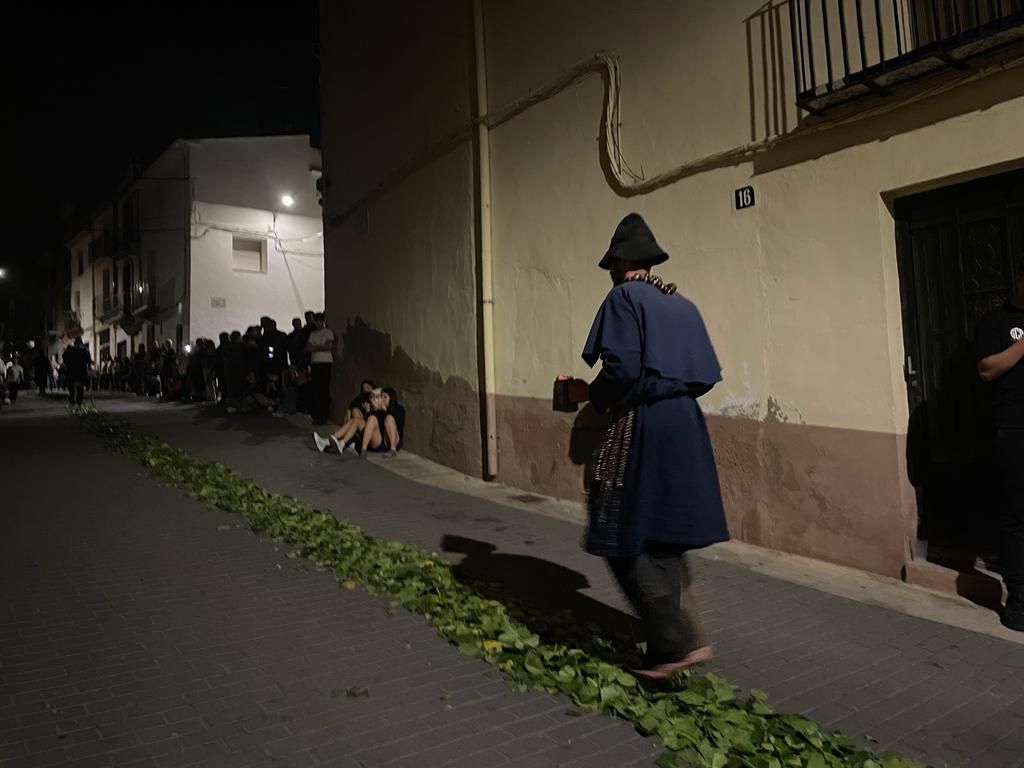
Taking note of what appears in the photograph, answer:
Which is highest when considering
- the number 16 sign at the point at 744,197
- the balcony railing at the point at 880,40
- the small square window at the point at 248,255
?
the small square window at the point at 248,255

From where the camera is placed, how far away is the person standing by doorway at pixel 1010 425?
3611 mm

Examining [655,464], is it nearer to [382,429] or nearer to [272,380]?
[382,429]

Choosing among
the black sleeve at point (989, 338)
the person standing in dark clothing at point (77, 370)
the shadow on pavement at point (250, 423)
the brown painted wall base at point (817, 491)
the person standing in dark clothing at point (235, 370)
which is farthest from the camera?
the person standing in dark clothing at point (77, 370)

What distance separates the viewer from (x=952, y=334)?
4465 millimetres

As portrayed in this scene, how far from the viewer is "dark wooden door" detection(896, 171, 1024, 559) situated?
4.24 m

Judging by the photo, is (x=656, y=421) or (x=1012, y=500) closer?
(x=656, y=421)

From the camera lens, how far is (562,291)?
277 inches

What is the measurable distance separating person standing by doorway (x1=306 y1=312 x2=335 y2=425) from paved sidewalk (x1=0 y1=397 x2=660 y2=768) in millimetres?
6731

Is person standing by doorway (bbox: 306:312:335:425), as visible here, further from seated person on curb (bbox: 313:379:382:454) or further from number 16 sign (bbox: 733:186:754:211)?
number 16 sign (bbox: 733:186:754:211)

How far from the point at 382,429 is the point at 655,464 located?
7328mm

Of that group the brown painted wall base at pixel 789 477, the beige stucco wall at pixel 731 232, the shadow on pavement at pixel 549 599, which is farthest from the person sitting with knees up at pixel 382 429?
the shadow on pavement at pixel 549 599

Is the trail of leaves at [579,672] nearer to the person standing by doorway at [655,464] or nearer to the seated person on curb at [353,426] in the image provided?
the person standing by doorway at [655,464]

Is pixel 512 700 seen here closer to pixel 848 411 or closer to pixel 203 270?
pixel 848 411

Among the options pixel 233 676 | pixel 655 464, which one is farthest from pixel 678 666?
pixel 233 676
